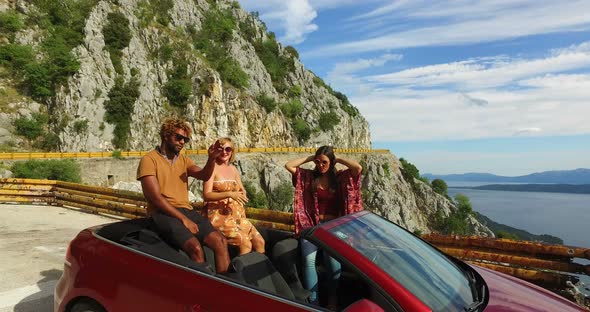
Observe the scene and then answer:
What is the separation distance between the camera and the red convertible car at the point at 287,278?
2367mm

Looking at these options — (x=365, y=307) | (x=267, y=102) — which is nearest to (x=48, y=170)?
(x=365, y=307)

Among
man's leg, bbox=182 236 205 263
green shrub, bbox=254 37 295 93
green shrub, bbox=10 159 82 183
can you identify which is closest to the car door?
man's leg, bbox=182 236 205 263

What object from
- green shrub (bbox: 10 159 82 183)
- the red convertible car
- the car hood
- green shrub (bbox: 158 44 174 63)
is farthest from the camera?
green shrub (bbox: 158 44 174 63)

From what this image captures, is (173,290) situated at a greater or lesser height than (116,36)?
lesser

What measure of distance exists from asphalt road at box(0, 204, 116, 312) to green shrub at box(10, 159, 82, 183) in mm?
13297

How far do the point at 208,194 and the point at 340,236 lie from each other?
7.08 ft

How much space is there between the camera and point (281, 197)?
1953 inches

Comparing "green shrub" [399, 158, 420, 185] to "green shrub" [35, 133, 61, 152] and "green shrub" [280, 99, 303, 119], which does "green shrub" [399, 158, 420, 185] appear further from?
"green shrub" [35, 133, 61, 152]

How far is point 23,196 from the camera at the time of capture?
13648 millimetres

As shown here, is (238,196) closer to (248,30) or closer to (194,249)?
(194,249)

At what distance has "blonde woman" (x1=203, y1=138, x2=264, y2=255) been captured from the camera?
12.5ft

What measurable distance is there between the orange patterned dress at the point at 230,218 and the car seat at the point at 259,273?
1.96ft

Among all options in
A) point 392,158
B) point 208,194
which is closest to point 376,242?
point 208,194

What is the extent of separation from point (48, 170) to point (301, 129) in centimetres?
4735
